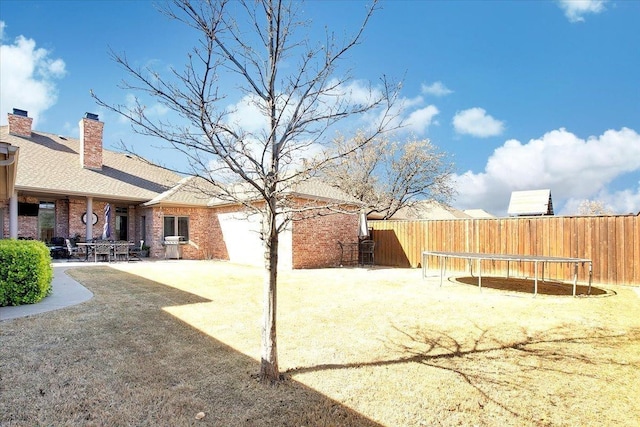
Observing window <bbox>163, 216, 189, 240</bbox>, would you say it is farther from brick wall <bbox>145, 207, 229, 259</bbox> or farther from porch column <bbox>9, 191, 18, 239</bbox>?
porch column <bbox>9, 191, 18, 239</bbox>

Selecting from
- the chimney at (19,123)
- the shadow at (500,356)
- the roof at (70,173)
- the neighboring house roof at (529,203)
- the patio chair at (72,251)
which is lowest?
the shadow at (500,356)

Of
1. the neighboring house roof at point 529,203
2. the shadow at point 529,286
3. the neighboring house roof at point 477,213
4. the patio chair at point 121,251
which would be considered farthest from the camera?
Result: the neighboring house roof at point 477,213

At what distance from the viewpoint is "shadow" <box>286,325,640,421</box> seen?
356 cm

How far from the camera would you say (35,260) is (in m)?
6.85

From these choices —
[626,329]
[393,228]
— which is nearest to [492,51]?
[393,228]

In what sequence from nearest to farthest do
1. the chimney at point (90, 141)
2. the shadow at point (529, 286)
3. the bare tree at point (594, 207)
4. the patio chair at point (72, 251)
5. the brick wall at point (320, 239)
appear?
the shadow at point (529, 286) < the brick wall at point (320, 239) < the patio chair at point (72, 251) < the chimney at point (90, 141) < the bare tree at point (594, 207)

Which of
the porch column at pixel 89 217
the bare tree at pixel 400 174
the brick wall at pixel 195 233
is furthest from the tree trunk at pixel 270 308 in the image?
the bare tree at pixel 400 174

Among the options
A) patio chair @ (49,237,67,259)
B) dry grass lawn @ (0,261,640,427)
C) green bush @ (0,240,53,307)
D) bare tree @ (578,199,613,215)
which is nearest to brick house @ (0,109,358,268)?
patio chair @ (49,237,67,259)

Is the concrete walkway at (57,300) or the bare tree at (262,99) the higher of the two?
the bare tree at (262,99)

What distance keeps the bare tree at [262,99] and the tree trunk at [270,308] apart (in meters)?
0.01

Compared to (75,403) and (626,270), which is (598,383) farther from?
(626,270)

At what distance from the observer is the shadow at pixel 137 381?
9.27 ft

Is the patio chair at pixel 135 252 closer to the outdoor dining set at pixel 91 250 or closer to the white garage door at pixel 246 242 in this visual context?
the outdoor dining set at pixel 91 250

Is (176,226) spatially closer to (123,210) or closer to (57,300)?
(123,210)
